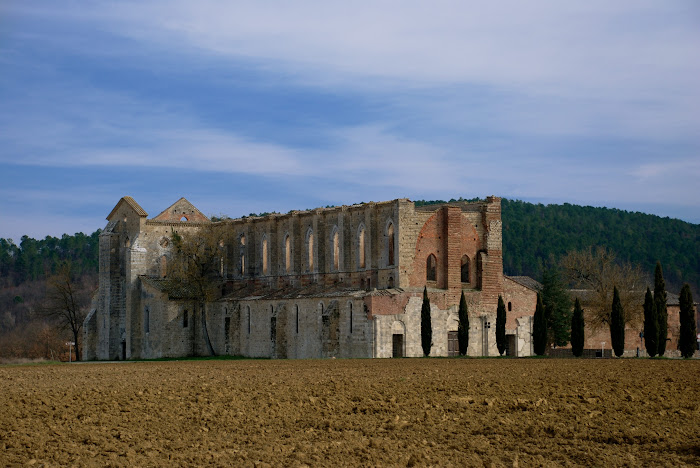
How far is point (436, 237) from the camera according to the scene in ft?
195

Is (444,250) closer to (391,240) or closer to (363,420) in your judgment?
(391,240)

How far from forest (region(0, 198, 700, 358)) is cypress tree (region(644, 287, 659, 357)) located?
62883 mm

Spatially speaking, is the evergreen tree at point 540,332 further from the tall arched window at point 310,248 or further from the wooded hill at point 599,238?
the wooded hill at point 599,238

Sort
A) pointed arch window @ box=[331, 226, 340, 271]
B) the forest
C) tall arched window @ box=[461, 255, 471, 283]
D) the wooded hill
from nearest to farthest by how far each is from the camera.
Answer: tall arched window @ box=[461, 255, 471, 283], pointed arch window @ box=[331, 226, 340, 271], the forest, the wooded hill

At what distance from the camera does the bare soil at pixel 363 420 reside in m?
20.0

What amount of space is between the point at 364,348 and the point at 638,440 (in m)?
34.3

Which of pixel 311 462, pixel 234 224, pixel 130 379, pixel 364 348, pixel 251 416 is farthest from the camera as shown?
pixel 234 224

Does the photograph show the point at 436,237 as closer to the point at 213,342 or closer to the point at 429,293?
the point at 429,293

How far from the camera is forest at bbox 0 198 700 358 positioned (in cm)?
12650

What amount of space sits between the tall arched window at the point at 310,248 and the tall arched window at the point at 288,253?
63.7 inches

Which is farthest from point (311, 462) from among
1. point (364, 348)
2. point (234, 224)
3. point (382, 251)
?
point (234, 224)

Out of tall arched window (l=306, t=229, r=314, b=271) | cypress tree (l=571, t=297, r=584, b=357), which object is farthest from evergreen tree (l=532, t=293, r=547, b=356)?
tall arched window (l=306, t=229, r=314, b=271)

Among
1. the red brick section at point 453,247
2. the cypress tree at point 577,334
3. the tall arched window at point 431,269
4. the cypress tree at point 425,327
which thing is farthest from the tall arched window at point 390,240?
the cypress tree at point 577,334

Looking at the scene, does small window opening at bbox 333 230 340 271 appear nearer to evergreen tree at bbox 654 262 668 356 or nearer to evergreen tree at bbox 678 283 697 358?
evergreen tree at bbox 654 262 668 356
